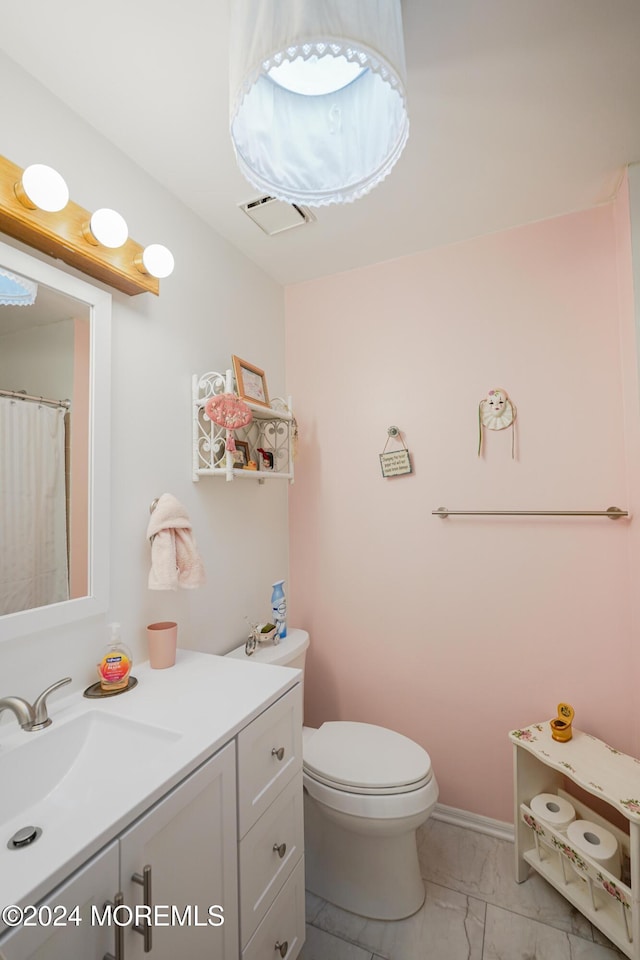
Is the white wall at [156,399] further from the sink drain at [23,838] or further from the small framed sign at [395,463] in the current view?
the small framed sign at [395,463]

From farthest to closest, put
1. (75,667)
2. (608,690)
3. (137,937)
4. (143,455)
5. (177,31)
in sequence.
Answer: (608,690) < (143,455) < (75,667) < (177,31) < (137,937)

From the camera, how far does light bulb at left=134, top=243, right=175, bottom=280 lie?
1.29m

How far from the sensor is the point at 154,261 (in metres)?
1.31

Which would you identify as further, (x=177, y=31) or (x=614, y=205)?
(x=614, y=205)

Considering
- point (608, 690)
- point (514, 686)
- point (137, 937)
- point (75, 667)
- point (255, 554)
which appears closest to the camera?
point (137, 937)

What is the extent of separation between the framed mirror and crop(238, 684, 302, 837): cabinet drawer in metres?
0.55

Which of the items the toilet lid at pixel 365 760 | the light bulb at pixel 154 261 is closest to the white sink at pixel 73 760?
the toilet lid at pixel 365 760

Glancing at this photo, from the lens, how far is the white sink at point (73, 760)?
0.86 m

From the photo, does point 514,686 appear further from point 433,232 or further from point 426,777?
point 433,232

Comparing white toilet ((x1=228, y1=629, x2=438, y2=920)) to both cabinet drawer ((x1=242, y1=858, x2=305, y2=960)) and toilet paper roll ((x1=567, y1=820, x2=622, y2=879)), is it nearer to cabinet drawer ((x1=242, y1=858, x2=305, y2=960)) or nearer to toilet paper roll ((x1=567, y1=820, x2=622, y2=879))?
cabinet drawer ((x1=242, y1=858, x2=305, y2=960))

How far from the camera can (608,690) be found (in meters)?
1.59

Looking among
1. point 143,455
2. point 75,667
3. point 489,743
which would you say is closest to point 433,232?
point 143,455

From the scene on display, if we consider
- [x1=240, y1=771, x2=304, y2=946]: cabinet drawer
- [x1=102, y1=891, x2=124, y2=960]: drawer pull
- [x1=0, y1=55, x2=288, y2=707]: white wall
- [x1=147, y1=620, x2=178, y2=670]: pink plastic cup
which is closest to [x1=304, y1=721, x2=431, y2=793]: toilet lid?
[x1=240, y1=771, x2=304, y2=946]: cabinet drawer

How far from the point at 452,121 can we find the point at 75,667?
72.9 inches
